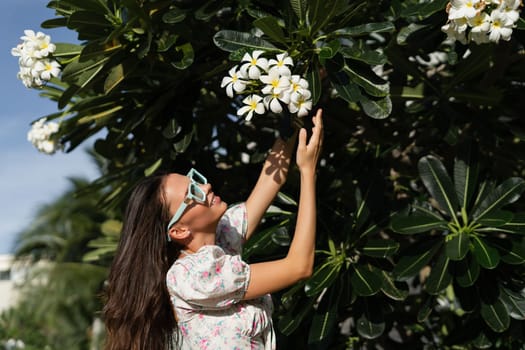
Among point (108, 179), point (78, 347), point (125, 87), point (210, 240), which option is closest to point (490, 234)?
point (210, 240)

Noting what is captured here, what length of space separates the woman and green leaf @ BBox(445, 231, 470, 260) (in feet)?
2.14

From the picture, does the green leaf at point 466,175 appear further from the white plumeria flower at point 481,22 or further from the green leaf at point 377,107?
the white plumeria flower at point 481,22

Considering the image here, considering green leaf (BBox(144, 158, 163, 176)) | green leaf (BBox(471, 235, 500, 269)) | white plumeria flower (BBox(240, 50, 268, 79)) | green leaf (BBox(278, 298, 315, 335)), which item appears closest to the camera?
white plumeria flower (BBox(240, 50, 268, 79))

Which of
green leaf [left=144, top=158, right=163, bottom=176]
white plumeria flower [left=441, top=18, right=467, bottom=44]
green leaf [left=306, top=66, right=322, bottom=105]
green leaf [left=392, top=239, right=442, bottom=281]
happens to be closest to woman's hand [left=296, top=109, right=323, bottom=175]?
green leaf [left=306, top=66, right=322, bottom=105]

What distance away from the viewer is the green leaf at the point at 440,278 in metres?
2.59

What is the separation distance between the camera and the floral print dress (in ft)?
6.43

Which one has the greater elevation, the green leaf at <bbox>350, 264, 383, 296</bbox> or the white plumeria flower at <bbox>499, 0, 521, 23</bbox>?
the white plumeria flower at <bbox>499, 0, 521, 23</bbox>

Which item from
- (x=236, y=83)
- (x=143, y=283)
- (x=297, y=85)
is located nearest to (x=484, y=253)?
(x=297, y=85)

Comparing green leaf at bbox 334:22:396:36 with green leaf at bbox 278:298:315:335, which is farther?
green leaf at bbox 278:298:315:335

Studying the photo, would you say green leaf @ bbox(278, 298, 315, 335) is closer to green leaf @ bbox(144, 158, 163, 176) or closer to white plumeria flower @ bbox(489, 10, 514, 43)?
green leaf @ bbox(144, 158, 163, 176)

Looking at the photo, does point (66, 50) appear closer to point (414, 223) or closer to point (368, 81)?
point (368, 81)

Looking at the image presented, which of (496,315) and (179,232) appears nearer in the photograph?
(179,232)

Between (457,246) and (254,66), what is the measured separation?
3.18ft

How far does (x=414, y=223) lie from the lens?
2658 mm
